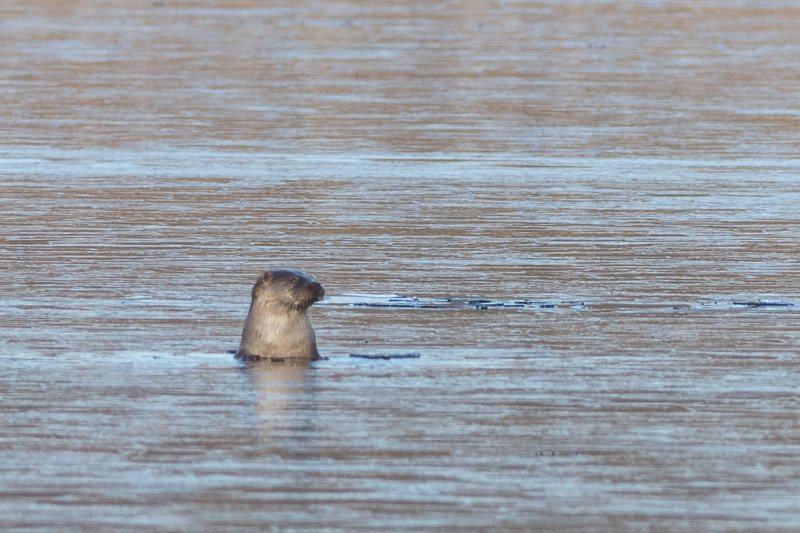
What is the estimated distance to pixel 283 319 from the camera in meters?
9.63

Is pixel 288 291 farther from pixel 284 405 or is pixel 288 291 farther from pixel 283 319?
pixel 284 405

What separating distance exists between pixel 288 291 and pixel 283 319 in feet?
0.47

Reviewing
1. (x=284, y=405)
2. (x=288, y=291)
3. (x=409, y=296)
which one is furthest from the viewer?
(x=409, y=296)

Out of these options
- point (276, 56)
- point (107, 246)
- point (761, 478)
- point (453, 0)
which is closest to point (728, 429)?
point (761, 478)

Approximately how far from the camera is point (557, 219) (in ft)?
51.6

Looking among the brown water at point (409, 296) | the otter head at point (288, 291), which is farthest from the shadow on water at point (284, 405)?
the otter head at point (288, 291)

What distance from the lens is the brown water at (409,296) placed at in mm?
6977

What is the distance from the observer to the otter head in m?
9.59

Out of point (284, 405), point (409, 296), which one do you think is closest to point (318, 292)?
point (284, 405)

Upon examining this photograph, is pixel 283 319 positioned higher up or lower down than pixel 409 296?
higher up

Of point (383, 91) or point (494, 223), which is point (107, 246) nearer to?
point (494, 223)

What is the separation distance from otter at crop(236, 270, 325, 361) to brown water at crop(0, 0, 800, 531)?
199mm

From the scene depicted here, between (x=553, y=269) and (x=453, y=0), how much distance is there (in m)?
48.6

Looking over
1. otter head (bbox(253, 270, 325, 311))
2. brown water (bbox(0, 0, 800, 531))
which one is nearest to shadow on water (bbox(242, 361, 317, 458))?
brown water (bbox(0, 0, 800, 531))
